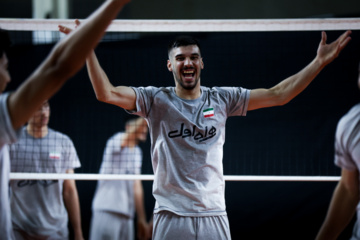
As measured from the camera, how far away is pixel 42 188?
4320mm

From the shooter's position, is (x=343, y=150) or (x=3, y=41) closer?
(x=3, y=41)

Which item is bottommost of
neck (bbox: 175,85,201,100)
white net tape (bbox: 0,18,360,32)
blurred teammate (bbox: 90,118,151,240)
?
blurred teammate (bbox: 90,118,151,240)

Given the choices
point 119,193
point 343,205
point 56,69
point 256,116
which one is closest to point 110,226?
point 119,193

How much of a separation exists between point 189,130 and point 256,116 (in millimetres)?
3876

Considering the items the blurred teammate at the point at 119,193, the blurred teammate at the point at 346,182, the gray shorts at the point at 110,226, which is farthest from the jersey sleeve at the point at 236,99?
the gray shorts at the point at 110,226

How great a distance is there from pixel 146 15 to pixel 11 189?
583cm

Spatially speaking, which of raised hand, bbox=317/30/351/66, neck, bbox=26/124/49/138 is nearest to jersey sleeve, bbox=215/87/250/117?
raised hand, bbox=317/30/351/66

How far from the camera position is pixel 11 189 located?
4254mm

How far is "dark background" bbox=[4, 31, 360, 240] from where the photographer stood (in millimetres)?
6359

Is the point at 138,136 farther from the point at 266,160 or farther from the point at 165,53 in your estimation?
the point at 266,160

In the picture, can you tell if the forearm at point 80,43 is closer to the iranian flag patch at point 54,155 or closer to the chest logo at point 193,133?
the chest logo at point 193,133

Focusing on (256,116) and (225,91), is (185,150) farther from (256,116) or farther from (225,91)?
(256,116)

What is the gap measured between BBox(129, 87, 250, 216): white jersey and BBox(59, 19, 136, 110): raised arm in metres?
0.06

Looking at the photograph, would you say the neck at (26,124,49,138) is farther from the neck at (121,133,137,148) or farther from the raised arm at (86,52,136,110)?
the raised arm at (86,52,136,110)
